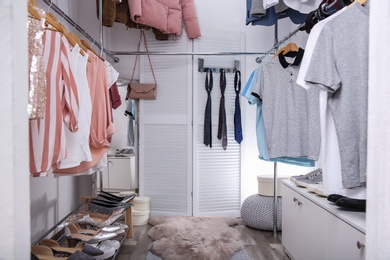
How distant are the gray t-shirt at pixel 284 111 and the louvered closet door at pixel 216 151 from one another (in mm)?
1205

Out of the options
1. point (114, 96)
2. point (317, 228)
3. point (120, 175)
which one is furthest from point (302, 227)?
point (120, 175)

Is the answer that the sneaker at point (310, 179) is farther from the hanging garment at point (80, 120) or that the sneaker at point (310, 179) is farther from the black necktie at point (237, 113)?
the hanging garment at point (80, 120)

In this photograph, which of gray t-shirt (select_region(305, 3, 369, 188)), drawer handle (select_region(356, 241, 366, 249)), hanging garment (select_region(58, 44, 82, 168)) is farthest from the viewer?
hanging garment (select_region(58, 44, 82, 168))

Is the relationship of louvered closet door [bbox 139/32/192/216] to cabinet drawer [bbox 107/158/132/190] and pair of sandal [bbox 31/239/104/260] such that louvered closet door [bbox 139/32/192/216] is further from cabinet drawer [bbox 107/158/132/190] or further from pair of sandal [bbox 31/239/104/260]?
pair of sandal [bbox 31/239/104/260]

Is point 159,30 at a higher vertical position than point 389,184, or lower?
higher

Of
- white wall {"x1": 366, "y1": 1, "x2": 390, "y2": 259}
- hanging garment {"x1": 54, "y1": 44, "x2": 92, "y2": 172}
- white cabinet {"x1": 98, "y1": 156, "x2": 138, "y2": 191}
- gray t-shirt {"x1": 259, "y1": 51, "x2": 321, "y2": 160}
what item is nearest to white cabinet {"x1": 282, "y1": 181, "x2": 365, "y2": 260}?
gray t-shirt {"x1": 259, "y1": 51, "x2": 321, "y2": 160}

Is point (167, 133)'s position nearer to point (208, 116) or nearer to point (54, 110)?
point (208, 116)

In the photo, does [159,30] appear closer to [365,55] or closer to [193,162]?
[193,162]

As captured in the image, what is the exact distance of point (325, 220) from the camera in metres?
1.77

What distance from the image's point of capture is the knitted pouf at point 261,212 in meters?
2.98

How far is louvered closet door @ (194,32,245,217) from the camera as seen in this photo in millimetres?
3547

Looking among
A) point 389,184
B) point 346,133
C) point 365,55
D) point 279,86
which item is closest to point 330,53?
point 365,55

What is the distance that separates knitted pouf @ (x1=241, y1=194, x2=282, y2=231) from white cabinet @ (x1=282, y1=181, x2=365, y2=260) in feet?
1.66

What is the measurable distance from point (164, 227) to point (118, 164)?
3.22 feet
